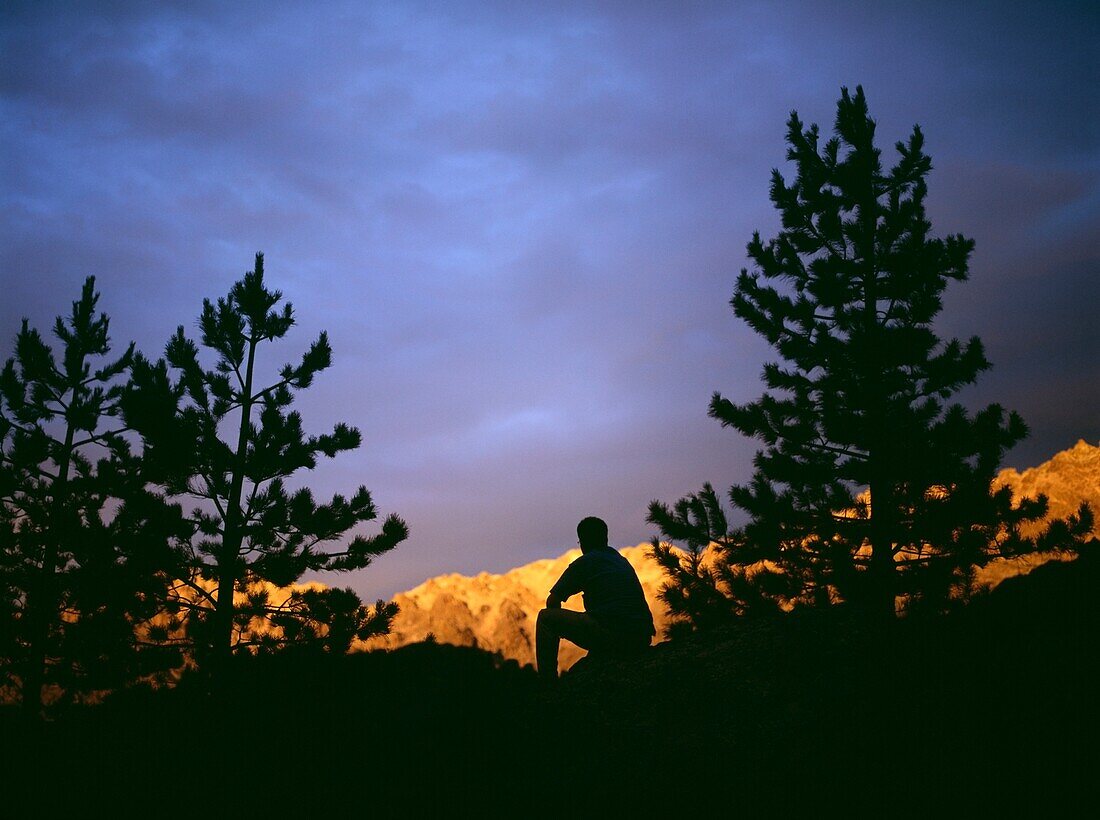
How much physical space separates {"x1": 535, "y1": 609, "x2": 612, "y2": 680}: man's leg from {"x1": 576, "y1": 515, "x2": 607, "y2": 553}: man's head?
0.72 m

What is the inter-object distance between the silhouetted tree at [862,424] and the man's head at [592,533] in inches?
174

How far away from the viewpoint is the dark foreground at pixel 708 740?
3.21 metres

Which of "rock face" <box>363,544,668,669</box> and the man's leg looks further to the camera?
"rock face" <box>363,544,668,669</box>

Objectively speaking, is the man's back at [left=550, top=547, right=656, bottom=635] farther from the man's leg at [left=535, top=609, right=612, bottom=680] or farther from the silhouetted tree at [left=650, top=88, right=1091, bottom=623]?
the silhouetted tree at [left=650, top=88, right=1091, bottom=623]

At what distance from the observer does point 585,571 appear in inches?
222

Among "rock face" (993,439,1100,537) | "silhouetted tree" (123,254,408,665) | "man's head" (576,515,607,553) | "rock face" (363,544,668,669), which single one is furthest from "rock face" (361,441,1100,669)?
"man's head" (576,515,607,553)

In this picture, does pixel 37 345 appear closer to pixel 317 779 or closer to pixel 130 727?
pixel 130 727

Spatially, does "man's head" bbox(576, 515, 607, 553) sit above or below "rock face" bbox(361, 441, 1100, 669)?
above

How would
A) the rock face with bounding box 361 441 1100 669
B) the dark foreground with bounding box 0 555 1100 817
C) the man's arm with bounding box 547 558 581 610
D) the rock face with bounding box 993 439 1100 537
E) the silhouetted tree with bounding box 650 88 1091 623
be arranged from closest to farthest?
the dark foreground with bounding box 0 555 1100 817 → the man's arm with bounding box 547 558 581 610 → the silhouetted tree with bounding box 650 88 1091 623 → the rock face with bounding box 993 439 1100 537 → the rock face with bounding box 361 441 1100 669

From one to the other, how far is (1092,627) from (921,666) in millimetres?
1014

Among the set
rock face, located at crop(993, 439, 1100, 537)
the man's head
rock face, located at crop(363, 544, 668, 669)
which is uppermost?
rock face, located at crop(993, 439, 1100, 537)

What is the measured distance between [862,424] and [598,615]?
650 cm

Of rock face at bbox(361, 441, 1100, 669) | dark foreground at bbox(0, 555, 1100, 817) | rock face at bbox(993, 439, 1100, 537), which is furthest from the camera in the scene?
rock face at bbox(361, 441, 1100, 669)

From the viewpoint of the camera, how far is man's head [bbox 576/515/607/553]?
611 cm
